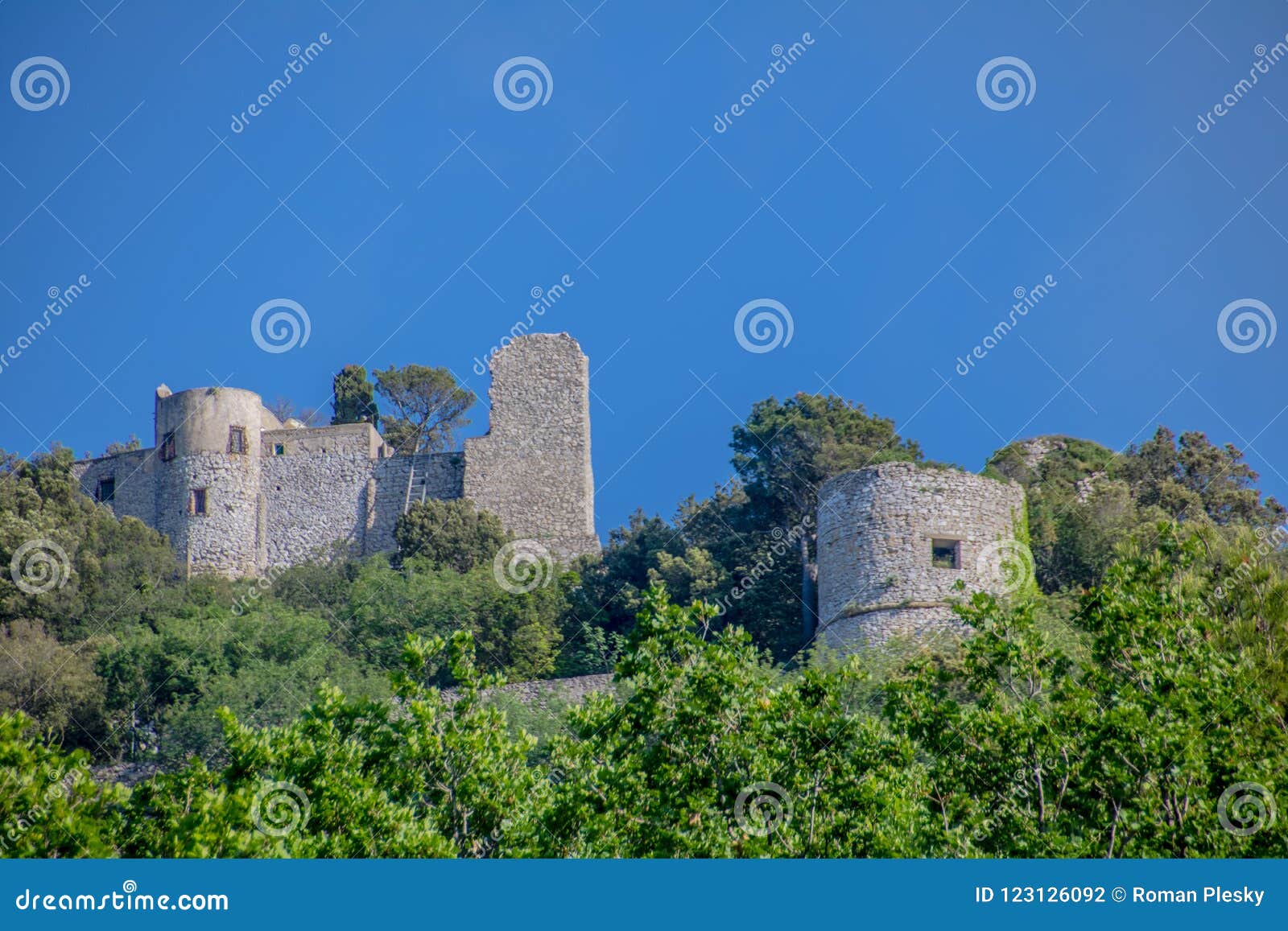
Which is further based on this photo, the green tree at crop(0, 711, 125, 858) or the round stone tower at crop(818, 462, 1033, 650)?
the round stone tower at crop(818, 462, 1033, 650)

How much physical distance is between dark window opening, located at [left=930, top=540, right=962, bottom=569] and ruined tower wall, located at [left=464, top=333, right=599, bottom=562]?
31.4ft

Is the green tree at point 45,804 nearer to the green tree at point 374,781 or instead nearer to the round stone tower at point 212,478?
the green tree at point 374,781

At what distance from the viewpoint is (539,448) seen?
32156mm

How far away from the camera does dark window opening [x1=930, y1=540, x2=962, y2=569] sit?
22.1m

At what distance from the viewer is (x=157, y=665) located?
24297 millimetres

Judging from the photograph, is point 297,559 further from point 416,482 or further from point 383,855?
point 383,855

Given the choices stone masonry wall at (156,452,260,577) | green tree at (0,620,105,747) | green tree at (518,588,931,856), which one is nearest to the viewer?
green tree at (518,588,931,856)

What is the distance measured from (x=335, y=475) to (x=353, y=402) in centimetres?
522

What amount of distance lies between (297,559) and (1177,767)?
2422 centimetres

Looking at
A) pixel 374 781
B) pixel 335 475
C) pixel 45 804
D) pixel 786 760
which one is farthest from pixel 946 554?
pixel 335 475

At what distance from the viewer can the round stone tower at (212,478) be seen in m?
32.8

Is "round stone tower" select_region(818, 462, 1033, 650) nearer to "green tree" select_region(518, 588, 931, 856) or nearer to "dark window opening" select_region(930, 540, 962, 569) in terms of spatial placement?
"dark window opening" select_region(930, 540, 962, 569)

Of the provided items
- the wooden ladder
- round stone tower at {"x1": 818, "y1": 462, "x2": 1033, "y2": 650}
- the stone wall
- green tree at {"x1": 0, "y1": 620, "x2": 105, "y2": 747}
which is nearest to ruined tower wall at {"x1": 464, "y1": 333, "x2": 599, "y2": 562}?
the stone wall

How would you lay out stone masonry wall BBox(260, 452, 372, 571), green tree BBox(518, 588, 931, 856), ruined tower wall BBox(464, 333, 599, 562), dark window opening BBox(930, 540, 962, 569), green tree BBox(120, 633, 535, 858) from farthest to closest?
stone masonry wall BBox(260, 452, 372, 571)
ruined tower wall BBox(464, 333, 599, 562)
dark window opening BBox(930, 540, 962, 569)
green tree BBox(120, 633, 535, 858)
green tree BBox(518, 588, 931, 856)
